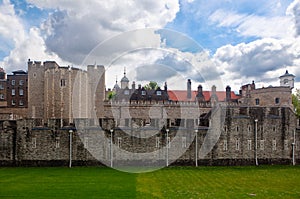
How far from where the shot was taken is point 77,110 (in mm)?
46031

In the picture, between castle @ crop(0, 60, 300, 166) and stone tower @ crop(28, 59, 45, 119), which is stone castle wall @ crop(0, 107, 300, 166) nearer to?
castle @ crop(0, 60, 300, 166)

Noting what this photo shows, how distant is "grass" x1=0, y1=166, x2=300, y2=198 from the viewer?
58.7 feet

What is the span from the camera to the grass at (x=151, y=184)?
17891mm

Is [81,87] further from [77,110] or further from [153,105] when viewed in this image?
[153,105]

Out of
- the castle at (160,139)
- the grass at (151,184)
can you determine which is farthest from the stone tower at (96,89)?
the grass at (151,184)

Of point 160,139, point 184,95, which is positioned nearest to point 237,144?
point 160,139

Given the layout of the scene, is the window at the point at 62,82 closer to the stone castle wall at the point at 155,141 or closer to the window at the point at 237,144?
the stone castle wall at the point at 155,141

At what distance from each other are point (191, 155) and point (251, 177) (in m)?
8.54

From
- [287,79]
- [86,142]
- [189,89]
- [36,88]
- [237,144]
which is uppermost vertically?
[287,79]

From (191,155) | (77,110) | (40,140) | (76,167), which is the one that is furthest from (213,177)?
(77,110)

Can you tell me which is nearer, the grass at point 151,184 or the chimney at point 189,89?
the grass at point 151,184

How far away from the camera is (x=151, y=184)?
69.9ft

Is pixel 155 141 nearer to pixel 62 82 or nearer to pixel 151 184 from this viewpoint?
pixel 151 184

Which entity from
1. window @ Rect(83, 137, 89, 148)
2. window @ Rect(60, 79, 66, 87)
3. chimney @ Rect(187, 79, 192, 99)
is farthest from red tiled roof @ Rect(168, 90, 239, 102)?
window @ Rect(83, 137, 89, 148)
